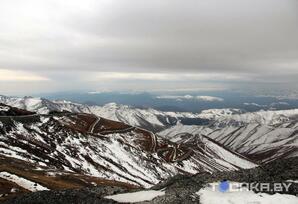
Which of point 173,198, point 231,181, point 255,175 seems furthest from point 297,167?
point 173,198

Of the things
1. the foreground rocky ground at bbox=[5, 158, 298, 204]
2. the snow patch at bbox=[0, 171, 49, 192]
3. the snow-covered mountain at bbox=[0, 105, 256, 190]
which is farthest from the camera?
the snow-covered mountain at bbox=[0, 105, 256, 190]

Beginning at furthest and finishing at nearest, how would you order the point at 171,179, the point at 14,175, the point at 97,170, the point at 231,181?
the point at 97,170
the point at 14,175
the point at 171,179
the point at 231,181

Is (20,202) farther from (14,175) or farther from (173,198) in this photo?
(14,175)

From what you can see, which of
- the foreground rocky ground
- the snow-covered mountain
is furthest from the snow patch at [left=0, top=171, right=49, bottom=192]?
the snow-covered mountain

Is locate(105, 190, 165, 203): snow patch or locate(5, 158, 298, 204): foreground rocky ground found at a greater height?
locate(5, 158, 298, 204): foreground rocky ground

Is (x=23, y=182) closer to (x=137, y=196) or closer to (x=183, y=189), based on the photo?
(x=137, y=196)

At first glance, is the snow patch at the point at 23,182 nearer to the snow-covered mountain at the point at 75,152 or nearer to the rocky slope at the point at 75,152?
the rocky slope at the point at 75,152

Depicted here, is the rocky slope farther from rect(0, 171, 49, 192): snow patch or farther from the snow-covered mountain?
rect(0, 171, 49, 192): snow patch

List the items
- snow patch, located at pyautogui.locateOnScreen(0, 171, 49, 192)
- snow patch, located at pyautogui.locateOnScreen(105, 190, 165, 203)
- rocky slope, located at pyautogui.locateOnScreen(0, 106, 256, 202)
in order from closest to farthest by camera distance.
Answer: snow patch, located at pyautogui.locateOnScreen(105, 190, 165, 203) < snow patch, located at pyautogui.locateOnScreen(0, 171, 49, 192) < rocky slope, located at pyautogui.locateOnScreen(0, 106, 256, 202)
